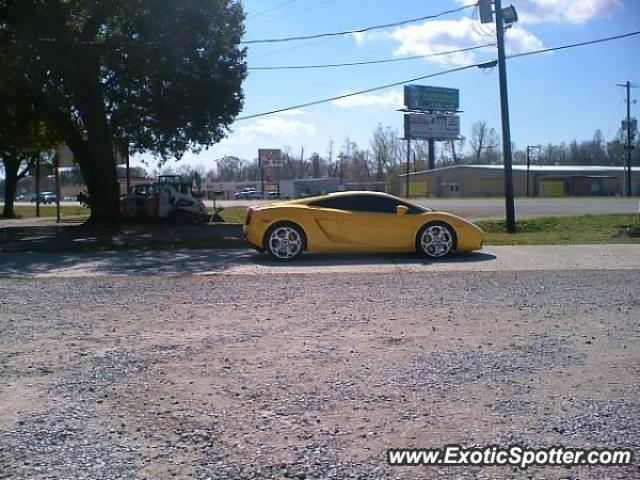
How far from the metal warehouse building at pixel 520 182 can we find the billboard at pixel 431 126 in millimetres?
7357

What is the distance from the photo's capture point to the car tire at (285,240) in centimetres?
1207

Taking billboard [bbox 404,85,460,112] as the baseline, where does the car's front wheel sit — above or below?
below

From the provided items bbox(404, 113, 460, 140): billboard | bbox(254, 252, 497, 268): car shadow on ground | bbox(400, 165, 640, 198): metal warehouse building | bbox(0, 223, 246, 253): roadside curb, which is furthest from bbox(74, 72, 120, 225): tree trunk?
bbox(400, 165, 640, 198): metal warehouse building

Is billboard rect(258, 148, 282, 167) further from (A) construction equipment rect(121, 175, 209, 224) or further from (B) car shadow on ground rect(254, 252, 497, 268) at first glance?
(B) car shadow on ground rect(254, 252, 497, 268)

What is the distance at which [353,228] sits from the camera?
12.2 meters

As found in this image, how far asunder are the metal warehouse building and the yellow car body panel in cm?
7190

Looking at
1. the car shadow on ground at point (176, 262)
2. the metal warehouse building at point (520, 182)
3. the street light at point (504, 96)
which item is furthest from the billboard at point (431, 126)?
the car shadow on ground at point (176, 262)

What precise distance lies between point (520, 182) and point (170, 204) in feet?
233

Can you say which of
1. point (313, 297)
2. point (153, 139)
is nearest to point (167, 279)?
point (313, 297)

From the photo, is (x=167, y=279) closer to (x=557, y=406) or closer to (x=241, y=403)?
(x=241, y=403)

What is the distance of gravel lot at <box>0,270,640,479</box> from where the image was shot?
11.8 ft

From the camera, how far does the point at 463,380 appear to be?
15.6 ft

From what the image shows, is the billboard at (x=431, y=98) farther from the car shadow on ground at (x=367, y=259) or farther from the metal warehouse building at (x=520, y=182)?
the car shadow on ground at (x=367, y=259)

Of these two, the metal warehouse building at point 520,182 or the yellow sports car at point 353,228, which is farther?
the metal warehouse building at point 520,182
